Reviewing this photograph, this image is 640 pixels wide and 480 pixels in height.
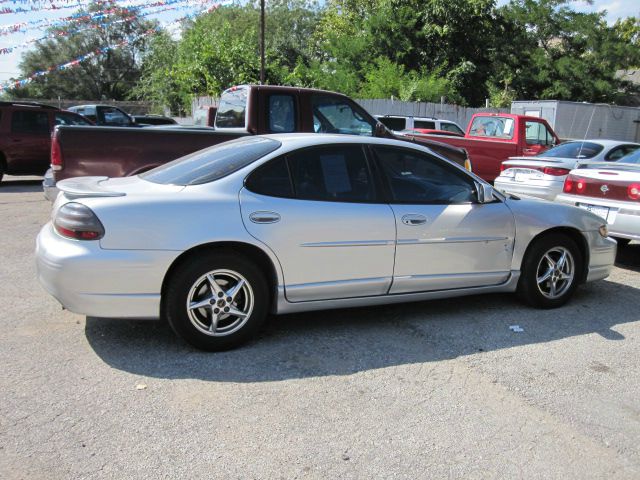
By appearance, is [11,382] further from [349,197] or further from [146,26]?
[146,26]

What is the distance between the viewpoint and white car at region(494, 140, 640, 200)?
9.70 metres

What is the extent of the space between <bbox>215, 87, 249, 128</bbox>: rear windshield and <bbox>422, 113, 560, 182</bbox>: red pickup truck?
5092 mm

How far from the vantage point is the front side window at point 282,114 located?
8.34 m

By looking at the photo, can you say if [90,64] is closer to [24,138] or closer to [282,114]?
[24,138]

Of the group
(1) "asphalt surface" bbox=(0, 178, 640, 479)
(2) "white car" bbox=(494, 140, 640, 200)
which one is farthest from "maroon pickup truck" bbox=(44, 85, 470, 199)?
(1) "asphalt surface" bbox=(0, 178, 640, 479)

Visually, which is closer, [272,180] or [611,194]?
[272,180]

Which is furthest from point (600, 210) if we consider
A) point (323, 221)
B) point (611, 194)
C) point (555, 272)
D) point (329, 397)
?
point (329, 397)

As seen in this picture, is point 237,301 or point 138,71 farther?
point 138,71

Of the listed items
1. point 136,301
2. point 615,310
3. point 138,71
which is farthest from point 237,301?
point 138,71

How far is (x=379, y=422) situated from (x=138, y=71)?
2261 inches

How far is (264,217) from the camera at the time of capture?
420cm

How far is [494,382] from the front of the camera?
393 cm

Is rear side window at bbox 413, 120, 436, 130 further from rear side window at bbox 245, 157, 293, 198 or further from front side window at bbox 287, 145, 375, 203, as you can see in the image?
rear side window at bbox 245, 157, 293, 198

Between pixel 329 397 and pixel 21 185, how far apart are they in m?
12.0
